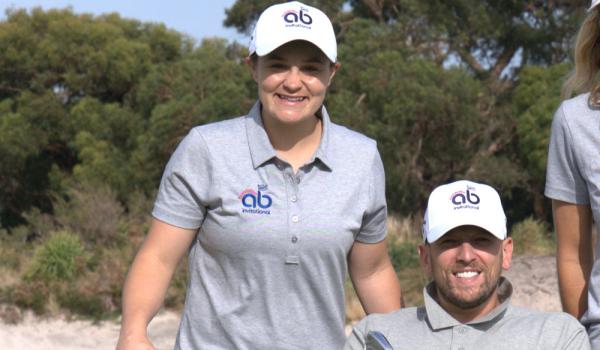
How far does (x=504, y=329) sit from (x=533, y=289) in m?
7.38

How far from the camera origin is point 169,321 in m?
11.0

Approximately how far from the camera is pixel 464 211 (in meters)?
3.14

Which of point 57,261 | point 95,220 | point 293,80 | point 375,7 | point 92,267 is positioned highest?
point 375,7

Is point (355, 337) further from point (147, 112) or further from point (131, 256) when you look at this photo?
point (147, 112)

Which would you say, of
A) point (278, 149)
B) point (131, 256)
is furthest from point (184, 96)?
point (278, 149)

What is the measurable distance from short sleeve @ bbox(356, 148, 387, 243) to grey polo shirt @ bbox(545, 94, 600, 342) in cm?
53

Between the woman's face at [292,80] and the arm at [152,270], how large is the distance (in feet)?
1.49

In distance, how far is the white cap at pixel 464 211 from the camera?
313 centimetres

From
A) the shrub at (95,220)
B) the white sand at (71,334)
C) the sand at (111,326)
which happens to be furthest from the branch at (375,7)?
the white sand at (71,334)

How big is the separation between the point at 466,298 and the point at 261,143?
77 cm

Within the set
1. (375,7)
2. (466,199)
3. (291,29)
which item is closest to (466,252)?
(466,199)

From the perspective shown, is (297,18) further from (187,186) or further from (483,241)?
(483,241)

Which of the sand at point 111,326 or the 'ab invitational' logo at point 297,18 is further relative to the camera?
the sand at point 111,326

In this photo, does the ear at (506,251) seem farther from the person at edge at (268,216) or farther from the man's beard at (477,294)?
the person at edge at (268,216)
